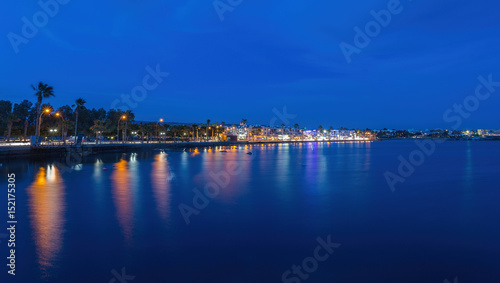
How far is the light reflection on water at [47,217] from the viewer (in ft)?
36.0

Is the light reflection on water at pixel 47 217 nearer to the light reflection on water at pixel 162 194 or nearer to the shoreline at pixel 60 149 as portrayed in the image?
the light reflection on water at pixel 162 194

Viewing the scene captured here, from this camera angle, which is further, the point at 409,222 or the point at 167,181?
the point at 167,181

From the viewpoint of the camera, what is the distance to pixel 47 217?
15656mm

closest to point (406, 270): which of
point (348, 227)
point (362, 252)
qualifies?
point (362, 252)

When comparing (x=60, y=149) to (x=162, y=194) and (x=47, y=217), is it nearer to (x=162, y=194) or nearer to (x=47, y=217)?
(x=162, y=194)

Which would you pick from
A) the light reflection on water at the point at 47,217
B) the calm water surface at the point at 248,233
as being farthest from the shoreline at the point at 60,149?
the calm water surface at the point at 248,233

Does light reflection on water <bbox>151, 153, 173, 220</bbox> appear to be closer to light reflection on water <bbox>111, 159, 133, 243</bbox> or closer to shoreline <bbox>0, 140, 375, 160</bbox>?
light reflection on water <bbox>111, 159, 133, 243</bbox>

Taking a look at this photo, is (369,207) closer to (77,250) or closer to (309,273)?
(309,273)

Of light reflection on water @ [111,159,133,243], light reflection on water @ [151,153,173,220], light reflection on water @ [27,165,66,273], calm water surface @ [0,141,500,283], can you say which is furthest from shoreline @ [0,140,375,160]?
light reflection on water @ [151,153,173,220]

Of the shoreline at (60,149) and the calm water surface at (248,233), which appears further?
the shoreline at (60,149)

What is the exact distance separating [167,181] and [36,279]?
20.8 m

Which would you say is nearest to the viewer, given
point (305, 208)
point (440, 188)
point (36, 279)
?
point (36, 279)

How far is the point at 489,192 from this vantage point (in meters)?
25.0

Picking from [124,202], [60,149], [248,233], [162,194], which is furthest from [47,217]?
[60,149]
